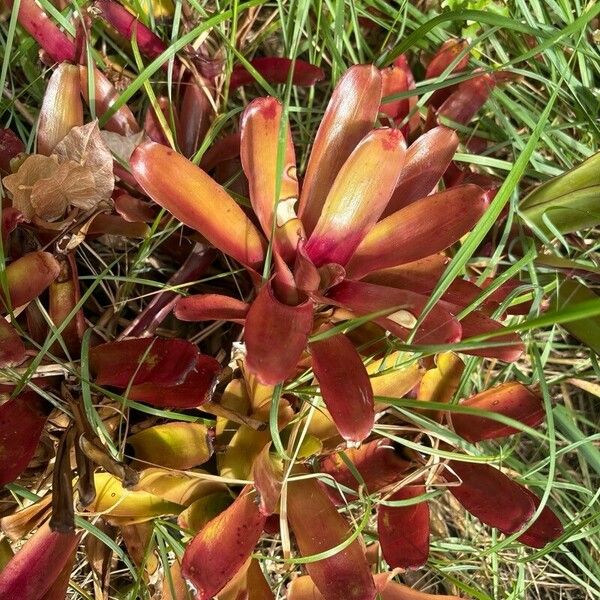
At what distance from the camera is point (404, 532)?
100 cm

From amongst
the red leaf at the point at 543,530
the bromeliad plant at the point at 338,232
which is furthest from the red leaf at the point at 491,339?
the red leaf at the point at 543,530

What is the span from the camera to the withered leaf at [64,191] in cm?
91

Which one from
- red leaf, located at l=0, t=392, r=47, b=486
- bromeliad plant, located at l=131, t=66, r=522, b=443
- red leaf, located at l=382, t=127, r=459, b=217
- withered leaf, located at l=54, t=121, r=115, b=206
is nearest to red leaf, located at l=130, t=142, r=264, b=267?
bromeliad plant, located at l=131, t=66, r=522, b=443

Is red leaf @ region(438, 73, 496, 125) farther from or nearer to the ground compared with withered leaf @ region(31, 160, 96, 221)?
nearer to the ground

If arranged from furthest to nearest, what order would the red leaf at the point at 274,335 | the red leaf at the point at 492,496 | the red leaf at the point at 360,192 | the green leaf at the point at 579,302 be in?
the green leaf at the point at 579,302 < the red leaf at the point at 492,496 < the red leaf at the point at 360,192 < the red leaf at the point at 274,335

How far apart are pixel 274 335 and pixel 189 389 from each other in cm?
17

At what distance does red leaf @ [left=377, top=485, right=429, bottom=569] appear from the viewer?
99 centimetres

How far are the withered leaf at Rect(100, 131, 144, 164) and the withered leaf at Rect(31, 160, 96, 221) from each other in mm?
89

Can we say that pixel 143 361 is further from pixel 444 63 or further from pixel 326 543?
pixel 444 63

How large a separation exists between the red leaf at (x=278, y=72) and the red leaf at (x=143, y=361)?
485 millimetres

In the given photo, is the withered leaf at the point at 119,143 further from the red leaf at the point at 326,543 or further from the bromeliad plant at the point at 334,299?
the red leaf at the point at 326,543

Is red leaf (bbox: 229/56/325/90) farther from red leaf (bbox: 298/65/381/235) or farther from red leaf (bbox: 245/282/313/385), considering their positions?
red leaf (bbox: 245/282/313/385)

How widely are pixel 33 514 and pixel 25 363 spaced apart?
0.21 meters

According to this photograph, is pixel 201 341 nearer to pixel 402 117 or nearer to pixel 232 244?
pixel 232 244
